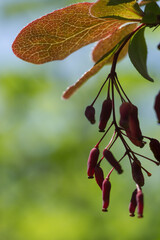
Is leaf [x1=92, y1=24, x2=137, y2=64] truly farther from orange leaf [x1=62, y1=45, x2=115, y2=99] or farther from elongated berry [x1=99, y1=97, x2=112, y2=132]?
elongated berry [x1=99, y1=97, x2=112, y2=132]

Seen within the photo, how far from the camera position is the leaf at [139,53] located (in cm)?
152

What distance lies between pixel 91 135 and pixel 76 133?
0.99 feet

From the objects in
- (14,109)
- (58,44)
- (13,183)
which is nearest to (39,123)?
(14,109)

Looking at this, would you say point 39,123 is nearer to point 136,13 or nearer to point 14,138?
point 14,138

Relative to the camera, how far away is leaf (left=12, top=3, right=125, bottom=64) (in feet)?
5.17

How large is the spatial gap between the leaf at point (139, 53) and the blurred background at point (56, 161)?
16.3 feet

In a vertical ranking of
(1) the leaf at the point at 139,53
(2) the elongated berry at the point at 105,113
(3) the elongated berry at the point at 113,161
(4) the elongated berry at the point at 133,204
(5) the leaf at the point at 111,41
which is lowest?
(4) the elongated berry at the point at 133,204

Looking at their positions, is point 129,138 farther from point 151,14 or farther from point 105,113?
point 151,14

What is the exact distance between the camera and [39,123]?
810cm

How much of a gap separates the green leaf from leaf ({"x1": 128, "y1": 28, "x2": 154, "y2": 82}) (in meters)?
0.15

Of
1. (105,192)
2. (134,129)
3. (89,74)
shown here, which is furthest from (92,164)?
(89,74)

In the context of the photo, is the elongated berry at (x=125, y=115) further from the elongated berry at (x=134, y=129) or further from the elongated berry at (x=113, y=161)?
the elongated berry at (x=113, y=161)

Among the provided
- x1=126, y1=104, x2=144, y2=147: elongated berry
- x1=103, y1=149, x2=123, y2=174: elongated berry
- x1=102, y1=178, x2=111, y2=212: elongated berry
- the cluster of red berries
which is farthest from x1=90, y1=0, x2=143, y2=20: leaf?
x1=102, y1=178, x2=111, y2=212: elongated berry

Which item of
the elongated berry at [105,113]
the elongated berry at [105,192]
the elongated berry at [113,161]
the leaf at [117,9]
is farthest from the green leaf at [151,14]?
the elongated berry at [105,192]
